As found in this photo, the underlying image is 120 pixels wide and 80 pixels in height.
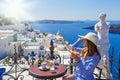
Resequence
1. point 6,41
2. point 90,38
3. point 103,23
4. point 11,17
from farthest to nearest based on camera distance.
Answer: point 11,17
point 6,41
point 103,23
point 90,38

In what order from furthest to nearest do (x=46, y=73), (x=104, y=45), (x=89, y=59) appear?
(x=104, y=45) < (x=46, y=73) < (x=89, y=59)

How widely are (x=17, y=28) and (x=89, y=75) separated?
2317 inches

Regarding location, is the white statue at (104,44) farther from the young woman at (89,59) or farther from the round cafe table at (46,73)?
the young woman at (89,59)

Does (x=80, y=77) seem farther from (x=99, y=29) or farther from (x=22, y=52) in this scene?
(x=22, y=52)

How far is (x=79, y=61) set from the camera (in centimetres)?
353

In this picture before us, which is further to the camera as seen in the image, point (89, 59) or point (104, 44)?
point (104, 44)

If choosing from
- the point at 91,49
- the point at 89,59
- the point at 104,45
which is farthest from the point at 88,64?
the point at 104,45

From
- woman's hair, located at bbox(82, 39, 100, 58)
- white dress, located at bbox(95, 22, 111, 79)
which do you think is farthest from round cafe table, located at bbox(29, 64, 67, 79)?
white dress, located at bbox(95, 22, 111, 79)

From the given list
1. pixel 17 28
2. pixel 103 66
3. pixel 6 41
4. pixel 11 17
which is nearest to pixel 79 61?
pixel 103 66

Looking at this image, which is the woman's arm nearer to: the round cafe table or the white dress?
the round cafe table

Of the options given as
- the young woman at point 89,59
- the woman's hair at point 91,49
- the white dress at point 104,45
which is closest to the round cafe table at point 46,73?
the young woman at point 89,59

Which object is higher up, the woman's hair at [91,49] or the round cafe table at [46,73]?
the woman's hair at [91,49]

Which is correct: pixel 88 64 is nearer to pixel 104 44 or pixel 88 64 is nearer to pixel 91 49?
pixel 91 49

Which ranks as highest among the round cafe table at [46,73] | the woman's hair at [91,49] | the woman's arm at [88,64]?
the woman's hair at [91,49]
